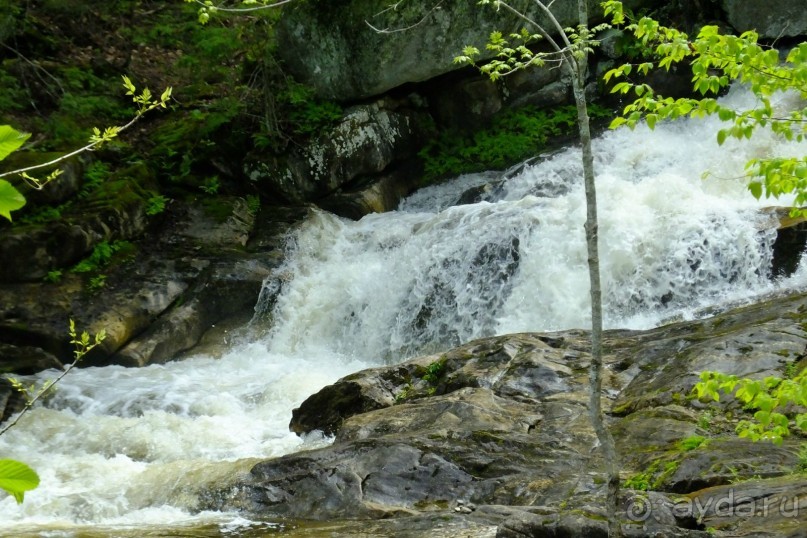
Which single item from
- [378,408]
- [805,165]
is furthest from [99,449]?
[805,165]

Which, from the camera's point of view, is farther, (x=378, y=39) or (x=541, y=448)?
(x=378, y=39)

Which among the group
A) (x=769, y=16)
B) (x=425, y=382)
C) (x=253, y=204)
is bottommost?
(x=425, y=382)

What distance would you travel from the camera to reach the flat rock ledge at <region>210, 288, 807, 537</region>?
4105 millimetres

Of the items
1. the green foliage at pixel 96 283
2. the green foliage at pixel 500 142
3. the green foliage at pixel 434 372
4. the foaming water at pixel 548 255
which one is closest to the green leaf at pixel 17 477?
the green foliage at pixel 434 372

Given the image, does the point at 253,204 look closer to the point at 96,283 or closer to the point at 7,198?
the point at 96,283

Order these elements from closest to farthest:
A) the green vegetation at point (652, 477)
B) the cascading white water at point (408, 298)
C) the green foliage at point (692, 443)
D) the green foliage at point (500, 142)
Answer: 1. the green vegetation at point (652, 477)
2. the green foliage at point (692, 443)
3. the cascading white water at point (408, 298)
4. the green foliage at point (500, 142)

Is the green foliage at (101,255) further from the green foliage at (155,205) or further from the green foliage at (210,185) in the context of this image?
the green foliage at (210,185)

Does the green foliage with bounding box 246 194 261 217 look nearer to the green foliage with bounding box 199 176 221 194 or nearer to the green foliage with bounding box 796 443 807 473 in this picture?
the green foliage with bounding box 199 176 221 194

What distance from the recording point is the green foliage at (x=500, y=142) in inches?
544

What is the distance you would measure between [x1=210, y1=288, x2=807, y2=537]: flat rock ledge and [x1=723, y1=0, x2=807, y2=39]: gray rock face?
7.25 meters

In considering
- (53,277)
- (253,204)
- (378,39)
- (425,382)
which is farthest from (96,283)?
(378,39)

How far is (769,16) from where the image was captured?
12.7 m

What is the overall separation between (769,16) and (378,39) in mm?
6403

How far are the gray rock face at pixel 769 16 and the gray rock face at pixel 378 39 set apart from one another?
7.37 ft
